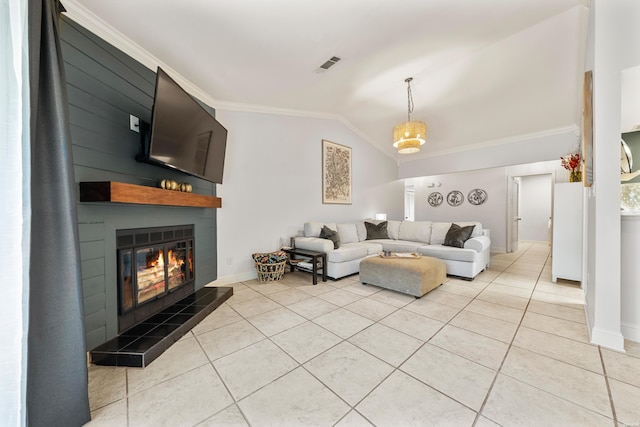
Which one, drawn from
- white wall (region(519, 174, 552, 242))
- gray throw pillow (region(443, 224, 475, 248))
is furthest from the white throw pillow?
white wall (region(519, 174, 552, 242))

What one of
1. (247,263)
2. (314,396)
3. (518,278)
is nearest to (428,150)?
(518,278)

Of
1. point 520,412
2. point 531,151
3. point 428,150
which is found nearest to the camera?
point 520,412

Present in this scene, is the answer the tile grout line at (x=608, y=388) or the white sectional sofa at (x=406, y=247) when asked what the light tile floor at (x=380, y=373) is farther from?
the white sectional sofa at (x=406, y=247)

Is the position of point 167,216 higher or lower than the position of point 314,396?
higher

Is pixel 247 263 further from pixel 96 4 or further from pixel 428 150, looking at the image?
pixel 428 150

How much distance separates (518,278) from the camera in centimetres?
365

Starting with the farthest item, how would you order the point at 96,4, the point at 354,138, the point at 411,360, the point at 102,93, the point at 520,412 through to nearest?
the point at 354,138 < the point at 102,93 < the point at 96,4 < the point at 411,360 < the point at 520,412

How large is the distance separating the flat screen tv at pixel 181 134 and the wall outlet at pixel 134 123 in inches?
15.1

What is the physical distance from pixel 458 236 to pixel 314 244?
2.45 meters

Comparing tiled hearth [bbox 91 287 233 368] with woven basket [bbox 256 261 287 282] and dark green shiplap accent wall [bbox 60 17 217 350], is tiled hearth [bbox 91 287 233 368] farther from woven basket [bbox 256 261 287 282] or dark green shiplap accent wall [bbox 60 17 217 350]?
woven basket [bbox 256 261 287 282]

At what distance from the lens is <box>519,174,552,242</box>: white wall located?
25.1ft

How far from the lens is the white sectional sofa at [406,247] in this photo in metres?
3.58

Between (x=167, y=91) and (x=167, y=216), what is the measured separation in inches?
48.3

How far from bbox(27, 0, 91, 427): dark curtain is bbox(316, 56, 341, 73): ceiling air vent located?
233cm
